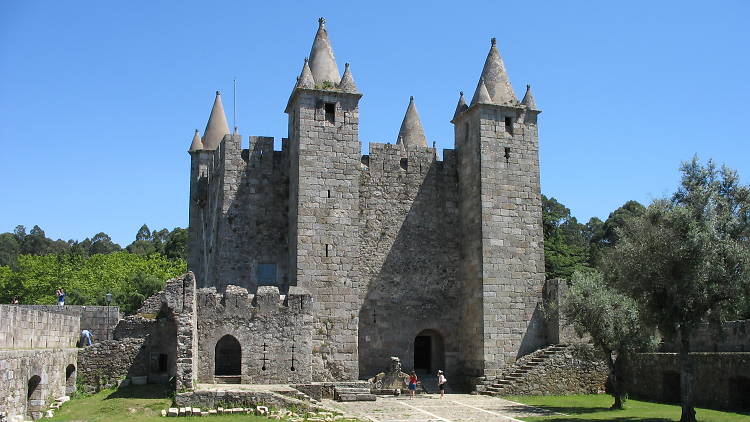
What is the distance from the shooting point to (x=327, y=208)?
2772cm

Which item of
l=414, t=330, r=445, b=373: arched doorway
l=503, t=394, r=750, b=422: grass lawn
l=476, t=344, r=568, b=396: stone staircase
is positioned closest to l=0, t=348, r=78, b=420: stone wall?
l=503, t=394, r=750, b=422: grass lawn

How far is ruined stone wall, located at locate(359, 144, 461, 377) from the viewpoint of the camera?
28906 millimetres

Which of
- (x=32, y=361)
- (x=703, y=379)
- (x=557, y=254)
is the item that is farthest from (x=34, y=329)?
(x=557, y=254)

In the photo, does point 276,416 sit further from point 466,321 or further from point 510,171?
point 510,171

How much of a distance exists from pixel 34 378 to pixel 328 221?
459 inches

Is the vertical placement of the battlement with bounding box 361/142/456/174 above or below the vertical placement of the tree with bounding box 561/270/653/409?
above

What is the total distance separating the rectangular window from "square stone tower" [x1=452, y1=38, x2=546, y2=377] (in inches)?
285

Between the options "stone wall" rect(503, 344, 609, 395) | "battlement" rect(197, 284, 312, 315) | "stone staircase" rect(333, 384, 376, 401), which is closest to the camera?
"battlement" rect(197, 284, 312, 315)

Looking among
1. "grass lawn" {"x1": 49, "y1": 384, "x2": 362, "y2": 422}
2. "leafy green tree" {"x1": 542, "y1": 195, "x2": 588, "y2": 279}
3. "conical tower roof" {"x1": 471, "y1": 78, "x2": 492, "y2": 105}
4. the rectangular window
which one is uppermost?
"conical tower roof" {"x1": 471, "y1": 78, "x2": 492, "y2": 105}

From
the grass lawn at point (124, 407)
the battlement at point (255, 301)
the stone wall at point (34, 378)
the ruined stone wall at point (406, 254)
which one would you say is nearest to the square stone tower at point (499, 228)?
the ruined stone wall at point (406, 254)

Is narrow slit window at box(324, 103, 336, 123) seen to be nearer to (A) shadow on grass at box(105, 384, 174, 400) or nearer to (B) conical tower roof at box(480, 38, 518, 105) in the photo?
Answer: (B) conical tower roof at box(480, 38, 518, 105)

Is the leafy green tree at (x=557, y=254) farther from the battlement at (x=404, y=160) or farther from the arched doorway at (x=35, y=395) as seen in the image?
the arched doorway at (x=35, y=395)

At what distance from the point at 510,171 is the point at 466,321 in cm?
590

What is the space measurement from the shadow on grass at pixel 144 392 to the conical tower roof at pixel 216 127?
47.5 ft
